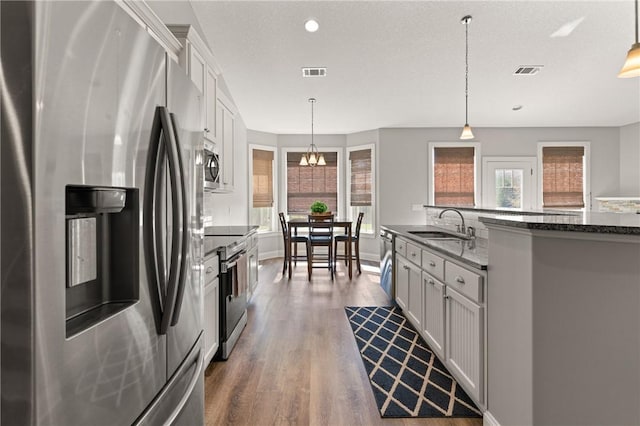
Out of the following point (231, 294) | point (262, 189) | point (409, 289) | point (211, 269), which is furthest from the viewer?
point (262, 189)

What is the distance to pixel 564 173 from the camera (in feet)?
22.1

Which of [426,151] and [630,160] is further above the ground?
[426,151]

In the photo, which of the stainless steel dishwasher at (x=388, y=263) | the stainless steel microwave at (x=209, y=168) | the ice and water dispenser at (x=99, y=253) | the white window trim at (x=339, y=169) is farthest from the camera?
the white window trim at (x=339, y=169)

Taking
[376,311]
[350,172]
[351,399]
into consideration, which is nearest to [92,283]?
[351,399]

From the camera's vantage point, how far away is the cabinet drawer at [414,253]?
9.20 feet

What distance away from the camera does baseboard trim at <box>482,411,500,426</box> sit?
1658 millimetres

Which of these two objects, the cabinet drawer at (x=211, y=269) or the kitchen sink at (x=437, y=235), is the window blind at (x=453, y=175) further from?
the cabinet drawer at (x=211, y=269)

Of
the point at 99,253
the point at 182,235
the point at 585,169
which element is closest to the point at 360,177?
the point at 585,169

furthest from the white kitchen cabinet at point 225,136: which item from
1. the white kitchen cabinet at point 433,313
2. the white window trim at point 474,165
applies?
the white window trim at point 474,165

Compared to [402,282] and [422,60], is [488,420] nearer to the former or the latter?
[402,282]

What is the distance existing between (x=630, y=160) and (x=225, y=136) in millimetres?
7609

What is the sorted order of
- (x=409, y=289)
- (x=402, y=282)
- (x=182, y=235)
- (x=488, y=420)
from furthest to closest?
(x=402, y=282), (x=409, y=289), (x=488, y=420), (x=182, y=235)

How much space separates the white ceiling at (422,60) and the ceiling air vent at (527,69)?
0.09m

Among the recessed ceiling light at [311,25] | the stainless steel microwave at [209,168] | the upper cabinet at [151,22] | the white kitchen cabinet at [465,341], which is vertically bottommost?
the white kitchen cabinet at [465,341]
